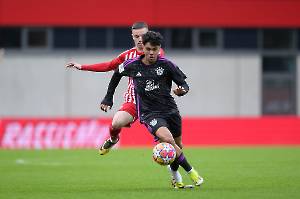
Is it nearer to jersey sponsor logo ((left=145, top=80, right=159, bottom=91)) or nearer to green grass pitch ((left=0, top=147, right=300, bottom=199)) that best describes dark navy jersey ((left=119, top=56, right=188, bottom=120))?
jersey sponsor logo ((left=145, top=80, right=159, bottom=91))

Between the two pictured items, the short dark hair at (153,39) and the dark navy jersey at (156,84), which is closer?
the short dark hair at (153,39)

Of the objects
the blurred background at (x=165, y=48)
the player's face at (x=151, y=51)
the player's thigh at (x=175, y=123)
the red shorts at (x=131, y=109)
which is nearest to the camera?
the player's face at (x=151, y=51)

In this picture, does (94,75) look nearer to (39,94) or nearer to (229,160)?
(39,94)

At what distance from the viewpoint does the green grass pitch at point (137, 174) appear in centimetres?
1241

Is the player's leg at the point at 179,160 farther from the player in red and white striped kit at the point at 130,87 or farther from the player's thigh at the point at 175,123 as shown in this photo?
the player in red and white striped kit at the point at 130,87

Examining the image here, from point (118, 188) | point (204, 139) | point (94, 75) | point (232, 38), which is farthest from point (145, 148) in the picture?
point (118, 188)

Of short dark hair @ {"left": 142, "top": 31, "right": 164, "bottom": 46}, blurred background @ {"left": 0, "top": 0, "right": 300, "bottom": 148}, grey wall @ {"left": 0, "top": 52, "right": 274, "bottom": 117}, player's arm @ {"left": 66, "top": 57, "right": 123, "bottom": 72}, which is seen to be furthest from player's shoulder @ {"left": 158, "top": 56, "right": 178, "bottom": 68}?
grey wall @ {"left": 0, "top": 52, "right": 274, "bottom": 117}

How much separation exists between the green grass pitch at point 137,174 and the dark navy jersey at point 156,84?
4.07ft

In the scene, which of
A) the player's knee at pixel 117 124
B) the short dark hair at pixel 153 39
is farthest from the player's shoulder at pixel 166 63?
the player's knee at pixel 117 124

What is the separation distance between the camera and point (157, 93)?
1284cm

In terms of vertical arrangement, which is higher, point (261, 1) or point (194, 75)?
point (261, 1)

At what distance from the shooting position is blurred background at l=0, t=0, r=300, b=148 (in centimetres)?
3419

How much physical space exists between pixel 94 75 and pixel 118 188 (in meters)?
21.2

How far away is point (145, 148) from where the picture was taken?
2664cm
